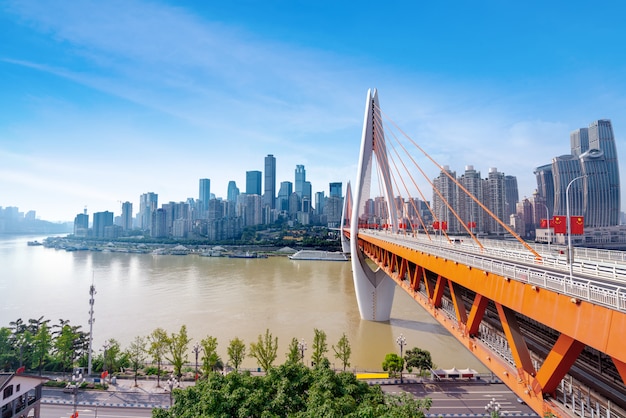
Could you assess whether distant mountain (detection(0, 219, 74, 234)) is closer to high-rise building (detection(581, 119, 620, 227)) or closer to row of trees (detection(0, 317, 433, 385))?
row of trees (detection(0, 317, 433, 385))

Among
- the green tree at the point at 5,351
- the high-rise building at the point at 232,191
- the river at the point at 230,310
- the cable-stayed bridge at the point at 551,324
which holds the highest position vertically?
the high-rise building at the point at 232,191

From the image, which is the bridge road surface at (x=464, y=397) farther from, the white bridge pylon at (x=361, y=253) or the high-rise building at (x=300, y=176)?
the high-rise building at (x=300, y=176)

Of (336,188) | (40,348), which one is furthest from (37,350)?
(336,188)

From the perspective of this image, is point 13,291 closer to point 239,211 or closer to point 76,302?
point 76,302

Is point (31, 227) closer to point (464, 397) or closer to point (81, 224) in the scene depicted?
point (81, 224)

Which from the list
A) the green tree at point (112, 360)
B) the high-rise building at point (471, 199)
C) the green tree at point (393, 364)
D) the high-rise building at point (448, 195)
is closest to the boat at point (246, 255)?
the high-rise building at point (448, 195)
